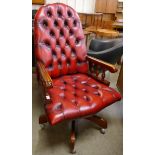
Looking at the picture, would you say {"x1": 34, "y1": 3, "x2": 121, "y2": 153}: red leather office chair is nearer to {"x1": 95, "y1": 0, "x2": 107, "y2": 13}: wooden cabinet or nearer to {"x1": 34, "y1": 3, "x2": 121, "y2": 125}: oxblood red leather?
{"x1": 34, "y1": 3, "x2": 121, "y2": 125}: oxblood red leather

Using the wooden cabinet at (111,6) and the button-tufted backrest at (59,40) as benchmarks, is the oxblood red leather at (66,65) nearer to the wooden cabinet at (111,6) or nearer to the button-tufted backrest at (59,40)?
the button-tufted backrest at (59,40)

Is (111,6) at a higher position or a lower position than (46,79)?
higher

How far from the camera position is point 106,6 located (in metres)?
4.75

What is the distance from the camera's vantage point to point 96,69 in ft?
5.26

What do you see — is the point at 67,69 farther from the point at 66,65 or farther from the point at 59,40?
the point at 59,40

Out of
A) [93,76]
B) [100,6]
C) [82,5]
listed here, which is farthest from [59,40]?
[82,5]

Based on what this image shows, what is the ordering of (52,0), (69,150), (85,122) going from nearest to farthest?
(69,150) < (85,122) < (52,0)

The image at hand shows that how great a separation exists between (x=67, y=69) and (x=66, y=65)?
1.5 inches

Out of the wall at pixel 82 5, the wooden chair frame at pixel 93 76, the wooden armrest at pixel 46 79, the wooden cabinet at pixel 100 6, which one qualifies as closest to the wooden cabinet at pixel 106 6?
the wooden cabinet at pixel 100 6

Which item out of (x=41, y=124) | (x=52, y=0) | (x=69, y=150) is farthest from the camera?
(x=52, y=0)
